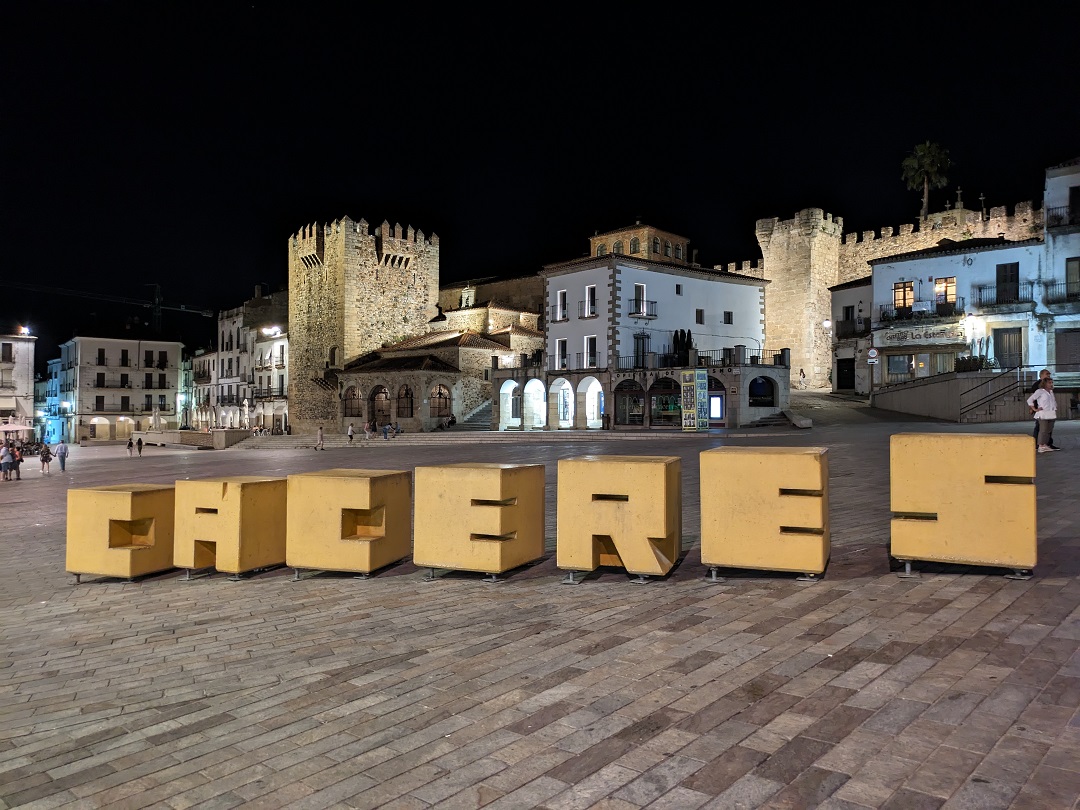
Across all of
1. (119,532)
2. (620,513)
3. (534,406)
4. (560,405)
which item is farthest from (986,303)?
(119,532)

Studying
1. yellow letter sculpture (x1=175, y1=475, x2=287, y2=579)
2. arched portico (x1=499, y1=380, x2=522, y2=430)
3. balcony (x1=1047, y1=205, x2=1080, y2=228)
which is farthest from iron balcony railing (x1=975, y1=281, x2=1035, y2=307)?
yellow letter sculpture (x1=175, y1=475, x2=287, y2=579)

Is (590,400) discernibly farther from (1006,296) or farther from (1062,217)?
(1062,217)

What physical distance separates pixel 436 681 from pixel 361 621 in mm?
1613

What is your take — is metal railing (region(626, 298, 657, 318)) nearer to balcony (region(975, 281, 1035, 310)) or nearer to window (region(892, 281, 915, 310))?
window (region(892, 281, 915, 310))

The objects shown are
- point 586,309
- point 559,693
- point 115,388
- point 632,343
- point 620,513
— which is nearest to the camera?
point 559,693

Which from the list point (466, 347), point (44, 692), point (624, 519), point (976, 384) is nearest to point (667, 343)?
point (466, 347)

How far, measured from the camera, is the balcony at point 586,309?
4375cm

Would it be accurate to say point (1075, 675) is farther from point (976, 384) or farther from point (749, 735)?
point (976, 384)

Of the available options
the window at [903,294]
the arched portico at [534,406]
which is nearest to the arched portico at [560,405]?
the arched portico at [534,406]

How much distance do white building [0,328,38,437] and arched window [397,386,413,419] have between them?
35066mm

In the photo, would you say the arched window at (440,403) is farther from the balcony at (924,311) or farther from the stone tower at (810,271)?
the balcony at (924,311)

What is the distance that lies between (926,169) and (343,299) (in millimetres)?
43611

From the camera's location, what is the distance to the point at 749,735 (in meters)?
3.47

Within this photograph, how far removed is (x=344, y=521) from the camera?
7.40 metres
